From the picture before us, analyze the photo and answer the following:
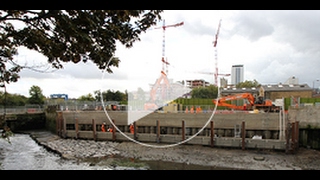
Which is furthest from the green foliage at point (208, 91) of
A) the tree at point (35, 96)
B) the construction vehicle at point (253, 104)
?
the tree at point (35, 96)

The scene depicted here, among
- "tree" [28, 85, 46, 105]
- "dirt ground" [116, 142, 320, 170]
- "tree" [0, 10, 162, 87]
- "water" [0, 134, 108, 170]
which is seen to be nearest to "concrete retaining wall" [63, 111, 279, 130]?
"dirt ground" [116, 142, 320, 170]

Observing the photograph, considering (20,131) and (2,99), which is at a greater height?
(2,99)

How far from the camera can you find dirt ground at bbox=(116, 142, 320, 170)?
15406mm

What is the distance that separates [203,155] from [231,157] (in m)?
2.00

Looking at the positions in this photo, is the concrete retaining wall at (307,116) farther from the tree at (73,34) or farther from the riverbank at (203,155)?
the tree at (73,34)

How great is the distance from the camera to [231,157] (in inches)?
680

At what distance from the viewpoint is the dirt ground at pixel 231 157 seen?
15.4 meters

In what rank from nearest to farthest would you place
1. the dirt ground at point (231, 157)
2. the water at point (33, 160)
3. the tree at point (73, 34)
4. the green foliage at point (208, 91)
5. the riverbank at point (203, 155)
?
1. the tree at point (73, 34)
2. the green foliage at point (208, 91)
3. the water at point (33, 160)
4. the dirt ground at point (231, 157)
5. the riverbank at point (203, 155)

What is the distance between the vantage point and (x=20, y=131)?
1358 inches

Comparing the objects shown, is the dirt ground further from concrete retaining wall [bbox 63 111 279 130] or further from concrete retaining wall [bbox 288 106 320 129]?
concrete retaining wall [bbox 63 111 279 130]

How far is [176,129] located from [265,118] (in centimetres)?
854
